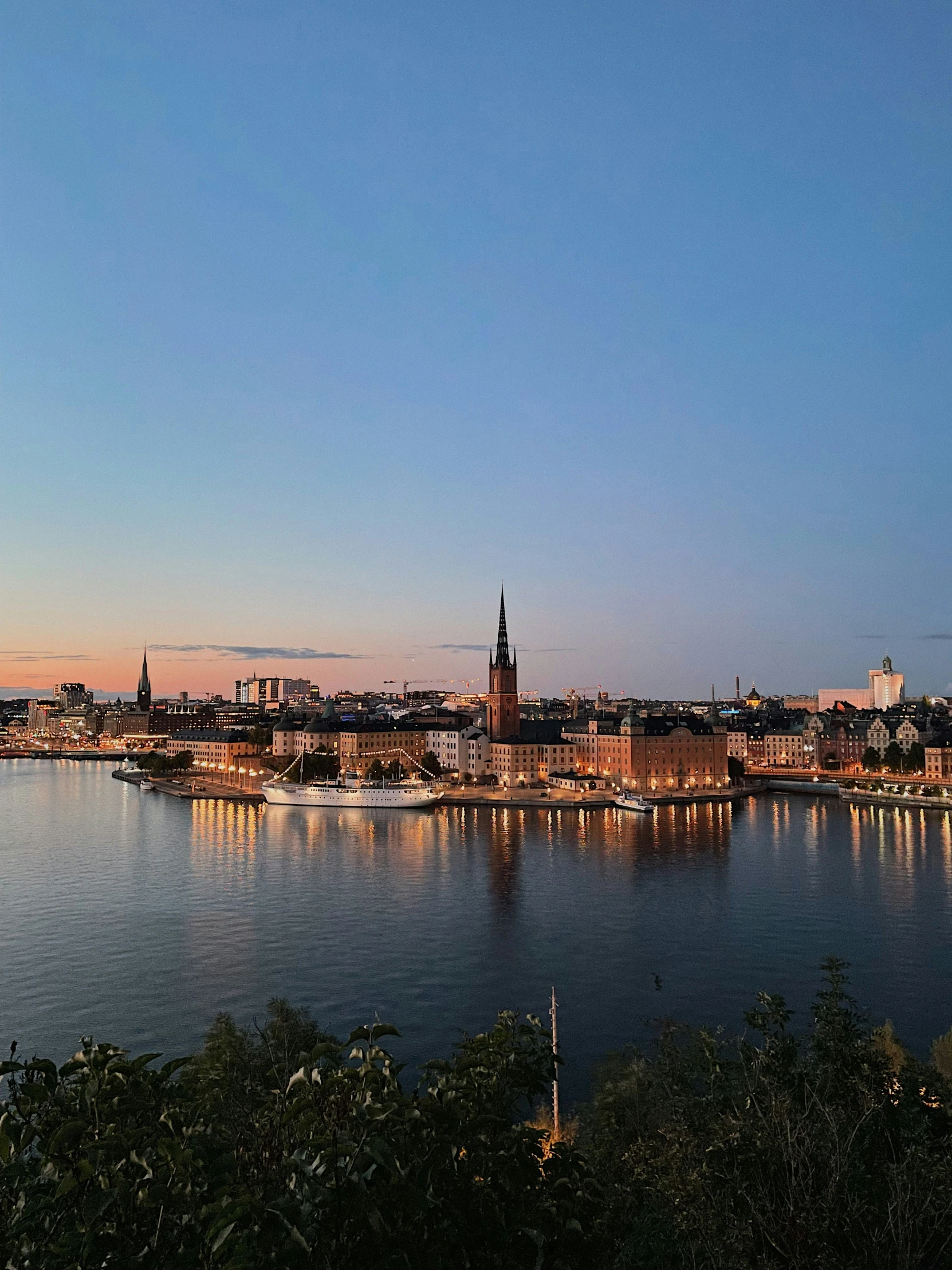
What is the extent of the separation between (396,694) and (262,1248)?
14996cm

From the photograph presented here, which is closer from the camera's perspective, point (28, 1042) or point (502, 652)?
point (28, 1042)

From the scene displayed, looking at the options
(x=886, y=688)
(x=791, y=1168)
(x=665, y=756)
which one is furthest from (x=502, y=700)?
(x=886, y=688)

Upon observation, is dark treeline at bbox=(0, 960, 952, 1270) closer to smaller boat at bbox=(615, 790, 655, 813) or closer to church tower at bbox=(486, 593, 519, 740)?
smaller boat at bbox=(615, 790, 655, 813)

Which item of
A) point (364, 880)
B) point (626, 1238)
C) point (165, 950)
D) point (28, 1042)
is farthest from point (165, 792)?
point (626, 1238)

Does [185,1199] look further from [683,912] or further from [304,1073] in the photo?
[683,912]

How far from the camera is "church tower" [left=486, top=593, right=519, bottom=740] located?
48.6 meters

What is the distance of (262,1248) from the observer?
82.5 inches

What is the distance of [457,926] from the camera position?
644 inches

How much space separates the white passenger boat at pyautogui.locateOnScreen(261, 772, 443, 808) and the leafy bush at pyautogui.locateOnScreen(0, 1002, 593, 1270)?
1346 inches

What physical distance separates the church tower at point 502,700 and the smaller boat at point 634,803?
11.4 m

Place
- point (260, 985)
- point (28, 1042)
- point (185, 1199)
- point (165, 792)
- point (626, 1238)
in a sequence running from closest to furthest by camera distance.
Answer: point (185, 1199), point (626, 1238), point (28, 1042), point (260, 985), point (165, 792)

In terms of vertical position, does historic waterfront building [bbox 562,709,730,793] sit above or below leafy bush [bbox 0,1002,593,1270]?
below

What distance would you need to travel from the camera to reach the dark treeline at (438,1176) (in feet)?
A: 7.28

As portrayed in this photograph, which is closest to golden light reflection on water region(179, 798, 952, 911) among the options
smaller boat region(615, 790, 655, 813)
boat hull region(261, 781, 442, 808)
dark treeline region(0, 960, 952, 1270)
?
smaller boat region(615, 790, 655, 813)
